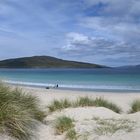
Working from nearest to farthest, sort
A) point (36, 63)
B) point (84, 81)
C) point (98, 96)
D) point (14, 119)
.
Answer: point (14, 119)
point (98, 96)
point (84, 81)
point (36, 63)

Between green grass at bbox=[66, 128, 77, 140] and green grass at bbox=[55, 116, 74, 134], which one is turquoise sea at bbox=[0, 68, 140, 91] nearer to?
green grass at bbox=[55, 116, 74, 134]

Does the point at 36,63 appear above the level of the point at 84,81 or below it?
above

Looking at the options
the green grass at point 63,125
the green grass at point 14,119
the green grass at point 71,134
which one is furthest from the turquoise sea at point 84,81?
the green grass at point 71,134

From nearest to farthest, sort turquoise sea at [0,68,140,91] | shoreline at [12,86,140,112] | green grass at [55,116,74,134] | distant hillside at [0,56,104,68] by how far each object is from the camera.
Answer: green grass at [55,116,74,134] < shoreline at [12,86,140,112] < turquoise sea at [0,68,140,91] < distant hillside at [0,56,104,68]

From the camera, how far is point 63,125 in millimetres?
7031

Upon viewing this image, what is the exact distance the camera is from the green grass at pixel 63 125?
22.7ft

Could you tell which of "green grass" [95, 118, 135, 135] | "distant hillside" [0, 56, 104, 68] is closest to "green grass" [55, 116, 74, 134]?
"green grass" [95, 118, 135, 135]

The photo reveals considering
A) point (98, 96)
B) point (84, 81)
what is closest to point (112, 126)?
Result: point (98, 96)

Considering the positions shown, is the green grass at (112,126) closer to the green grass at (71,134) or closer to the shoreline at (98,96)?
the green grass at (71,134)

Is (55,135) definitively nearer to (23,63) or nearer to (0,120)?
(0,120)

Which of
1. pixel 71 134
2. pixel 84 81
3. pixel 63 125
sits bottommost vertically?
pixel 71 134

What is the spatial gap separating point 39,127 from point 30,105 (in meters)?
0.78

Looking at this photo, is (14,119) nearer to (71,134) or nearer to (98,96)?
(71,134)

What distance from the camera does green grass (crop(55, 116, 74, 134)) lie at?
693cm
